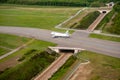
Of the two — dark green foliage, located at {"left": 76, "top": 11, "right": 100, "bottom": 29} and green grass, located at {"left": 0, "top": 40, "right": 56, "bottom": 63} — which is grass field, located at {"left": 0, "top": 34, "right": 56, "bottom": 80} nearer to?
green grass, located at {"left": 0, "top": 40, "right": 56, "bottom": 63}

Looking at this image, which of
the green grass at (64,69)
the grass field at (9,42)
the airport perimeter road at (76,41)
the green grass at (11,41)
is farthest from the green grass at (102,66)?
the green grass at (11,41)

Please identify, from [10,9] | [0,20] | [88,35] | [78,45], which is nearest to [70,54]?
[78,45]

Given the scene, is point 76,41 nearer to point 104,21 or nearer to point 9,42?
point 9,42

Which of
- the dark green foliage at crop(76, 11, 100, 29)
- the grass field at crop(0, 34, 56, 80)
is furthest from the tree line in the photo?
the grass field at crop(0, 34, 56, 80)

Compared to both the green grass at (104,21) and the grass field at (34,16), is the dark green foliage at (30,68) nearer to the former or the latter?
the grass field at (34,16)

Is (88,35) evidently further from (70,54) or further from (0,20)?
(0,20)

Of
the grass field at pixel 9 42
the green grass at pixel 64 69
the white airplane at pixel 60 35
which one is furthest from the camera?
the white airplane at pixel 60 35

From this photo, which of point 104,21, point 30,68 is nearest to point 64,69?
point 30,68
